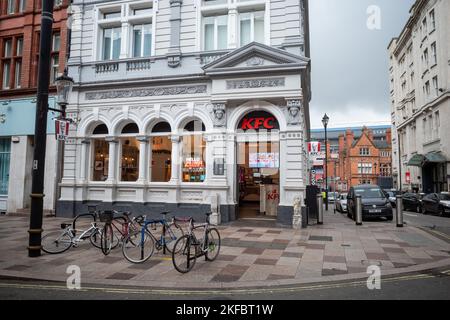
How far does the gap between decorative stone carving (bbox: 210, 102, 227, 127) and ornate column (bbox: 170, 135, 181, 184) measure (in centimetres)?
203

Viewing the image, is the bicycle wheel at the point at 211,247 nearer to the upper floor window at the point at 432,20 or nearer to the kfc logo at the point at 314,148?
the kfc logo at the point at 314,148

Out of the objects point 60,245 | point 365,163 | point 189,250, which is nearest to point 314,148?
point 189,250

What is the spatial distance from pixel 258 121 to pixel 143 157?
18.1 ft

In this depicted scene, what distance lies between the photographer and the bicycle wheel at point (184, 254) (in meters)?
6.67

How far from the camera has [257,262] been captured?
7551mm

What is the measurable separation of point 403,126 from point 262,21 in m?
41.5

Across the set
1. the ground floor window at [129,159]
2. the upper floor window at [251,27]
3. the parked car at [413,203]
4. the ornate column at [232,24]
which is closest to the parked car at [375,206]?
the parked car at [413,203]

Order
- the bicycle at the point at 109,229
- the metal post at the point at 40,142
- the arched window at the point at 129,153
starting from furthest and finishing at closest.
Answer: the arched window at the point at 129,153, the bicycle at the point at 109,229, the metal post at the point at 40,142

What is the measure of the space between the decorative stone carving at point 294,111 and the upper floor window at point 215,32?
422 cm

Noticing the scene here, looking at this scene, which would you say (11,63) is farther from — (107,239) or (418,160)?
(418,160)

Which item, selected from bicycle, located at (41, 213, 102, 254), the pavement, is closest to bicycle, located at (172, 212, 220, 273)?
the pavement

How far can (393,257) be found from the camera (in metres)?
8.07
